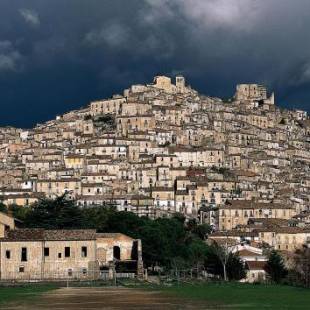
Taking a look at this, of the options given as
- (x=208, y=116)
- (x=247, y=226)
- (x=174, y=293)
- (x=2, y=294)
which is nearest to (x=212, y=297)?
(x=174, y=293)

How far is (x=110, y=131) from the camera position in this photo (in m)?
153

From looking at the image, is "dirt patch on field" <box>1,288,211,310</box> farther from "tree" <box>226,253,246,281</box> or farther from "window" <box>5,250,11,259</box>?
"tree" <box>226,253,246,281</box>

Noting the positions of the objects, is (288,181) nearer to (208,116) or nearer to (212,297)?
(208,116)

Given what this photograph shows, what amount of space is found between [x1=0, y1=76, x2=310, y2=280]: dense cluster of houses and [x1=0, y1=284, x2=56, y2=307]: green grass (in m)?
59.4

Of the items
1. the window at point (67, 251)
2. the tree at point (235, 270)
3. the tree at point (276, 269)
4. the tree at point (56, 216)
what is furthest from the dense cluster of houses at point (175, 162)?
the window at point (67, 251)

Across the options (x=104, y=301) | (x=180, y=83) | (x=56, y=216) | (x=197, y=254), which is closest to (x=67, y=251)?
(x=56, y=216)

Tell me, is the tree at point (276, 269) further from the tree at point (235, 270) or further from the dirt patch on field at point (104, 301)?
the dirt patch on field at point (104, 301)

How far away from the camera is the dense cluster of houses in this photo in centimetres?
12000

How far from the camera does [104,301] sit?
37.5m

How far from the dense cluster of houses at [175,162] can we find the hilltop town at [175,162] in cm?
20

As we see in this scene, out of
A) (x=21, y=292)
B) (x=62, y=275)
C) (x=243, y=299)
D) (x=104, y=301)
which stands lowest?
(x=243, y=299)

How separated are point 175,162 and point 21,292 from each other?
310 feet

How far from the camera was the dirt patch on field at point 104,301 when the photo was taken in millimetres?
34250

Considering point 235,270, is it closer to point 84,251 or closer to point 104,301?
point 84,251
